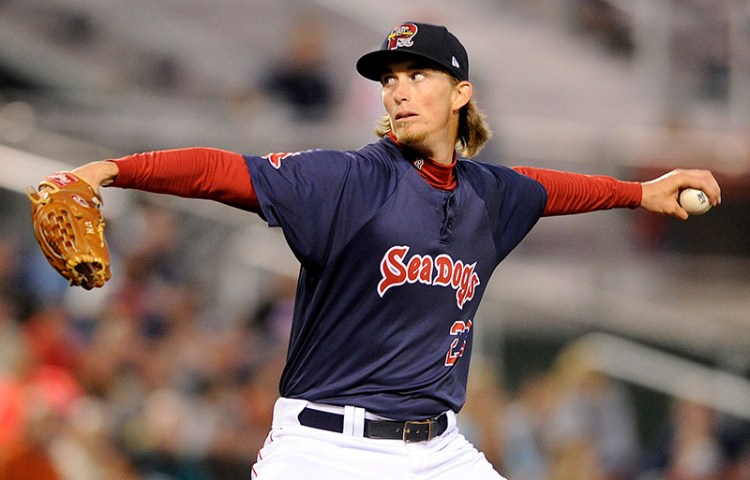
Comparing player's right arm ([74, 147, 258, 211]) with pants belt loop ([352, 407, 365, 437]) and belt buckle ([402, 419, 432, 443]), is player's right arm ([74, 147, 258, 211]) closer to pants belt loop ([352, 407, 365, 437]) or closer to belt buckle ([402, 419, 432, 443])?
pants belt loop ([352, 407, 365, 437])

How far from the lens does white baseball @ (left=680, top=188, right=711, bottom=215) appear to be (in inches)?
174

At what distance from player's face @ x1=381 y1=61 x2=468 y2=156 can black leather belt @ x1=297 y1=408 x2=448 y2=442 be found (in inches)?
35.9

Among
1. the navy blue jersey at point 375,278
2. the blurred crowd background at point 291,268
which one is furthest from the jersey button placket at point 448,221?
the blurred crowd background at point 291,268

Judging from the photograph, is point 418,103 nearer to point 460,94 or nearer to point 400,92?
point 400,92

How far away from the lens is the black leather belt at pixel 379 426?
150 inches

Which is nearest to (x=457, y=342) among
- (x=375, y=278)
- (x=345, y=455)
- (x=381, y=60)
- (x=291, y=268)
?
(x=375, y=278)

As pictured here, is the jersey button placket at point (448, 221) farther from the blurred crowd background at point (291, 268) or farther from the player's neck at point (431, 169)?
the blurred crowd background at point (291, 268)

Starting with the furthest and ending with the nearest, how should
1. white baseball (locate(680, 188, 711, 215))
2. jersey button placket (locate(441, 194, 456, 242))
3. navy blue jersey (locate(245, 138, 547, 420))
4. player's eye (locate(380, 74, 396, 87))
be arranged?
white baseball (locate(680, 188, 711, 215)), player's eye (locate(380, 74, 396, 87)), jersey button placket (locate(441, 194, 456, 242)), navy blue jersey (locate(245, 138, 547, 420))

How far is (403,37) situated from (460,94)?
329 millimetres

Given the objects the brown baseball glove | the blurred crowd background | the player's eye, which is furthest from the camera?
the blurred crowd background

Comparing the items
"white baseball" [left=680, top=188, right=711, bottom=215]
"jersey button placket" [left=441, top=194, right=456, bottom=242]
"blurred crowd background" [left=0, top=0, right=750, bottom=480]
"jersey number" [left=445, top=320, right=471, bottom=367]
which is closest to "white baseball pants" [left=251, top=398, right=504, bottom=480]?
"jersey number" [left=445, top=320, right=471, bottom=367]

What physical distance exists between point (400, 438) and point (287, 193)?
873 mm

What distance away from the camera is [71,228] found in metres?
3.23

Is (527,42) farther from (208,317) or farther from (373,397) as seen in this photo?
(373,397)
